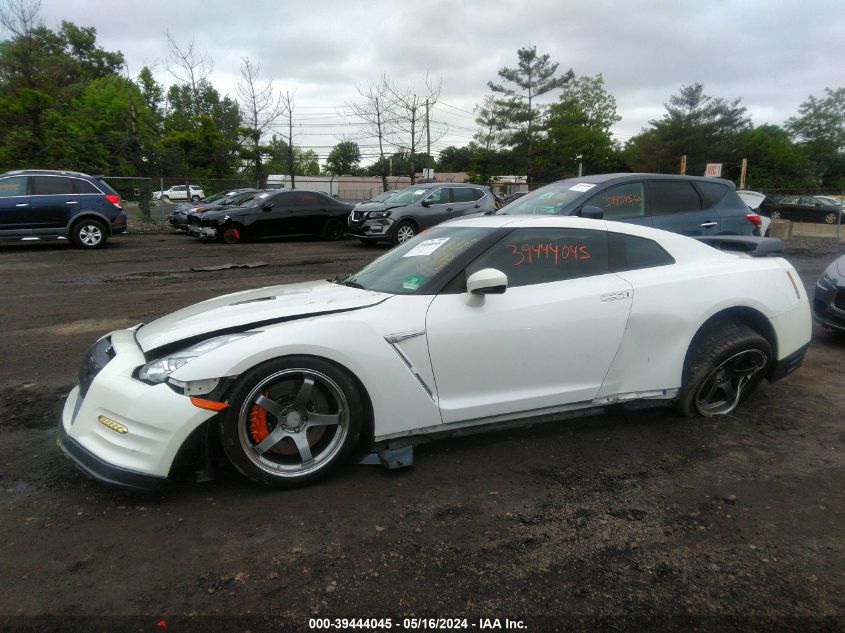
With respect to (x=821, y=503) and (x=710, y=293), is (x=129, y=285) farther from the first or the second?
(x=821, y=503)

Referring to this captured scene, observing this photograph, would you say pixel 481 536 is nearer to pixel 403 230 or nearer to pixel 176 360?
pixel 176 360

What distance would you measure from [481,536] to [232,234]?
14785 mm

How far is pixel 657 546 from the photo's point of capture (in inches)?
102

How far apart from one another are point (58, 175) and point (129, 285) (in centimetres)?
634

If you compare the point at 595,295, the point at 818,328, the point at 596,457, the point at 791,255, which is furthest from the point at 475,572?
the point at 791,255

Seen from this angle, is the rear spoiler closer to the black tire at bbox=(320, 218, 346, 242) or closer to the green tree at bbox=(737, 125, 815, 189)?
the black tire at bbox=(320, 218, 346, 242)

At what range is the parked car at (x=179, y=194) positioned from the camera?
22.5 m

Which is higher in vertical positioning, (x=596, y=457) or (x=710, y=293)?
(x=710, y=293)

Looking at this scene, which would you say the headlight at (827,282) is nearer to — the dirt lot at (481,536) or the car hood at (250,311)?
the dirt lot at (481,536)

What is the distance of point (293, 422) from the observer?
302cm

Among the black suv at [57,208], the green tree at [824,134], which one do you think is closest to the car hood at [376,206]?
the black suv at [57,208]

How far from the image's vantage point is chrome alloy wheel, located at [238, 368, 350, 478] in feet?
9.68

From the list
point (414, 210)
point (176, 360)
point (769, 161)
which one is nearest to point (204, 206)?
point (414, 210)

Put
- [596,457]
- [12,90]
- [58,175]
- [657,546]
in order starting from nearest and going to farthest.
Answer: [657,546] < [596,457] < [58,175] < [12,90]
